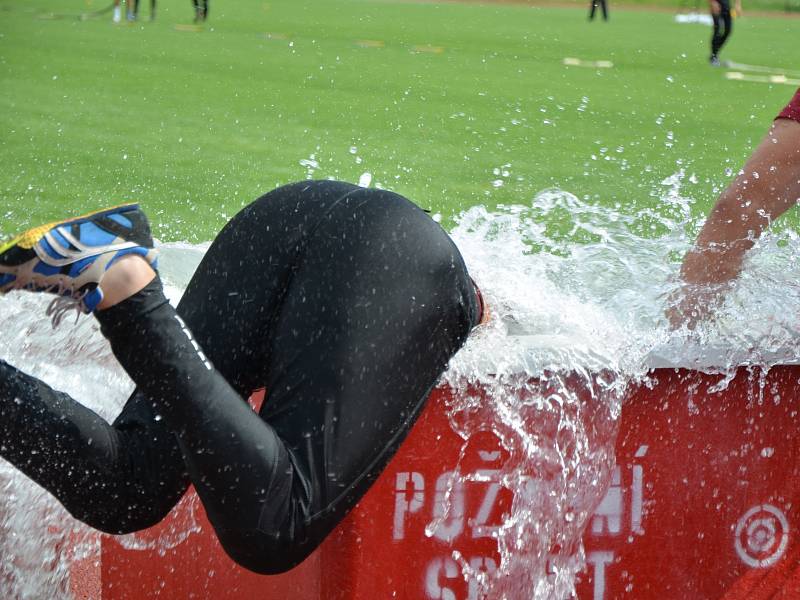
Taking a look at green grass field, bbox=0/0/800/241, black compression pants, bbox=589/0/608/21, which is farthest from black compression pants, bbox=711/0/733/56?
black compression pants, bbox=589/0/608/21

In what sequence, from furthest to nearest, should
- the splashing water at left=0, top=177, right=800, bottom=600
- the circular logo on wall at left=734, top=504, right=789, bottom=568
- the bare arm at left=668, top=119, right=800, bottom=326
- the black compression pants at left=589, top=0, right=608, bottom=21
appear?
the black compression pants at left=589, top=0, right=608, bottom=21 → the bare arm at left=668, top=119, right=800, bottom=326 → the circular logo on wall at left=734, top=504, right=789, bottom=568 → the splashing water at left=0, top=177, right=800, bottom=600

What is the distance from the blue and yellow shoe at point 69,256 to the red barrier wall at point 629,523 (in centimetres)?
58

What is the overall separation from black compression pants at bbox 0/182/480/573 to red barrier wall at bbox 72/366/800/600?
23 centimetres

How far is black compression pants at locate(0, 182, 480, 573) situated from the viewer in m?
1.58

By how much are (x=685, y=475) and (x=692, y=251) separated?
510mm

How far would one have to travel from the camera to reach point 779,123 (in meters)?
2.38

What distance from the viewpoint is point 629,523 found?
6.91 feet

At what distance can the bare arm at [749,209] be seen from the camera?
7.68 ft

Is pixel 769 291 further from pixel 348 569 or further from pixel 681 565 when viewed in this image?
pixel 348 569

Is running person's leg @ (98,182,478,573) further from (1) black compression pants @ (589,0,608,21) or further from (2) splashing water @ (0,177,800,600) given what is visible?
(1) black compression pants @ (589,0,608,21)

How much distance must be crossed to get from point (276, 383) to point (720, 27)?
1426 cm

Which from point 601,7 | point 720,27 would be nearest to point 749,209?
point 720,27

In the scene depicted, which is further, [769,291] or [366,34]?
[366,34]

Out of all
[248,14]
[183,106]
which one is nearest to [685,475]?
[183,106]
